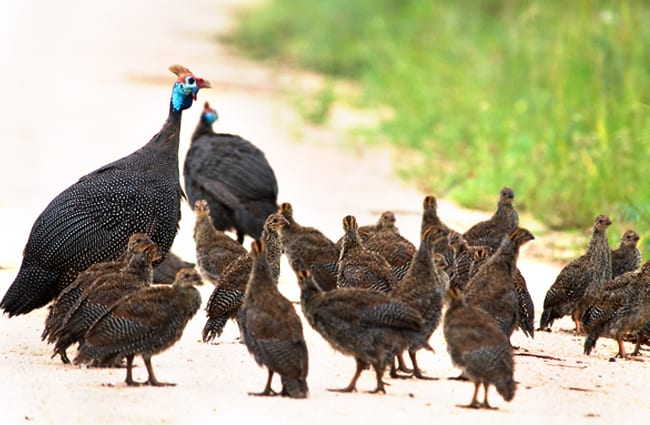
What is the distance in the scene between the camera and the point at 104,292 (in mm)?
8641

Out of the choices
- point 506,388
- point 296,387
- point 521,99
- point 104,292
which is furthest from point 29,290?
point 521,99

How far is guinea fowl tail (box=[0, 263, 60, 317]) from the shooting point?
9.35m

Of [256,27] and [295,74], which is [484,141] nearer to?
[295,74]

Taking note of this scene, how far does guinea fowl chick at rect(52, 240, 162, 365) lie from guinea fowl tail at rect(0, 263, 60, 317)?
0.68m

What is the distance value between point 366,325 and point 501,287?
1.15m

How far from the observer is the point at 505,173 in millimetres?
15711

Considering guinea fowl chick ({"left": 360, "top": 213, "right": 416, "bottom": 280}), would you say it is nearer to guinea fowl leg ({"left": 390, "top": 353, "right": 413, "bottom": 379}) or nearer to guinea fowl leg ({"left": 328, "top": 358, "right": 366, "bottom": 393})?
guinea fowl leg ({"left": 390, "top": 353, "right": 413, "bottom": 379})

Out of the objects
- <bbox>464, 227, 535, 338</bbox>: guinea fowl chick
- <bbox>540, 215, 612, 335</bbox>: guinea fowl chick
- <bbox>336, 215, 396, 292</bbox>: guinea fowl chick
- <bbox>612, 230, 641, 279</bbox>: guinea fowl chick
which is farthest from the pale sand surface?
<bbox>612, 230, 641, 279</bbox>: guinea fowl chick

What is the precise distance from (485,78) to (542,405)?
1215 cm

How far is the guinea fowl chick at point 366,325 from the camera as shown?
810 cm

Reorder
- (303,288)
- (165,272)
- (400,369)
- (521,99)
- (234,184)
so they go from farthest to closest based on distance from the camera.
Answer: (521,99), (234,184), (165,272), (400,369), (303,288)

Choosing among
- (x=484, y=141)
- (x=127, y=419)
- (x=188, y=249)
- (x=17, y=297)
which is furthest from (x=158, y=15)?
(x=127, y=419)

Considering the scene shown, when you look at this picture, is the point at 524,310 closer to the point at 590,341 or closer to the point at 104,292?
the point at 590,341

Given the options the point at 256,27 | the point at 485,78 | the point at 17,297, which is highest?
the point at 256,27
